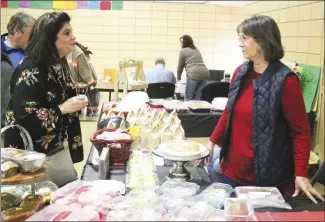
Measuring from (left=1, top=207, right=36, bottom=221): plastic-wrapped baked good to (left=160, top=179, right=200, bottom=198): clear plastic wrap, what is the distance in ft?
1.77

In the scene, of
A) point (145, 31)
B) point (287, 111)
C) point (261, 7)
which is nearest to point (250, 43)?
point (287, 111)

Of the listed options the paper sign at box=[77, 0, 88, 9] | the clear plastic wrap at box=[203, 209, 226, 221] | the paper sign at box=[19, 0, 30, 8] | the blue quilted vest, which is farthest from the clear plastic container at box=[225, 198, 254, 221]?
the paper sign at box=[19, 0, 30, 8]

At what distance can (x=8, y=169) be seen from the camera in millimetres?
1535

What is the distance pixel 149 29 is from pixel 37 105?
7.03 m

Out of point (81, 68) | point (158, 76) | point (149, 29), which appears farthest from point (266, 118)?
point (149, 29)

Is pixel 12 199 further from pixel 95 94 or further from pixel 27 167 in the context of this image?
pixel 95 94

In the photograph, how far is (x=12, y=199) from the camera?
68.4 inches

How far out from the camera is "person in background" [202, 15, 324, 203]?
1850 millimetres

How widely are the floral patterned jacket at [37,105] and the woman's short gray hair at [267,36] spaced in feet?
3.61

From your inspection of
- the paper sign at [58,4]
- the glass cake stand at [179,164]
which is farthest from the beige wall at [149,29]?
the glass cake stand at [179,164]

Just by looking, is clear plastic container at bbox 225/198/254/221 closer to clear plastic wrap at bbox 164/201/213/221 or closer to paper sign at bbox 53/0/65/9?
clear plastic wrap at bbox 164/201/213/221

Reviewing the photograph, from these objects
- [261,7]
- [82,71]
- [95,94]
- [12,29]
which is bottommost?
[95,94]

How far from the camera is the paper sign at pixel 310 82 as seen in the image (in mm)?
3881

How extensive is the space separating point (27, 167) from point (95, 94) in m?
5.54
